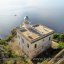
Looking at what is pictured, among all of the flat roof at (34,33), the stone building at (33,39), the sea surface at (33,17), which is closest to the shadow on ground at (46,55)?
the stone building at (33,39)

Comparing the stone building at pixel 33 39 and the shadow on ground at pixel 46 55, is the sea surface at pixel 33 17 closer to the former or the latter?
the stone building at pixel 33 39

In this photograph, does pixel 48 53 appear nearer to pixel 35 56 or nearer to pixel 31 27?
pixel 35 56

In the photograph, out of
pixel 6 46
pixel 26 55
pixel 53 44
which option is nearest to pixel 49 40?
pixel 53 44

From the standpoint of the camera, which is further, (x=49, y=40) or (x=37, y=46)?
(x=49, y=40)

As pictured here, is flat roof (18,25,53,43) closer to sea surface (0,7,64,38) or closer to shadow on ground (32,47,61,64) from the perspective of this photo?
shadow on ground (32,47,61,64)

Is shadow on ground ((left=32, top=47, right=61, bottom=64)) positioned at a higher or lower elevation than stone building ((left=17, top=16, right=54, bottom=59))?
lower

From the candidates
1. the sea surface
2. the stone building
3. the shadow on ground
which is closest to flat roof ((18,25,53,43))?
the stone building
